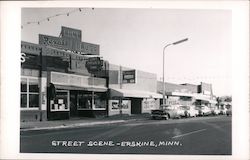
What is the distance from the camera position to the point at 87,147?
7.38 metres

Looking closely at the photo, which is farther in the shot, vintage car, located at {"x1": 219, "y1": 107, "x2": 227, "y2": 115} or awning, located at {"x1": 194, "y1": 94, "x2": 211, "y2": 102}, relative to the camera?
awning, located at {"x1": 194, "y1": 94, "x2": 211, "y2": 102}

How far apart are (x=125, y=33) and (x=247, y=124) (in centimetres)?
245

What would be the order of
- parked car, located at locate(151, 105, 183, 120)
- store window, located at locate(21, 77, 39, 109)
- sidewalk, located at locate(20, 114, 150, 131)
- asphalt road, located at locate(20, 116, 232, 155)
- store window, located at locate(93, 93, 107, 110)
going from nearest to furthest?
1. asphalt road, located at locate(20, 116, 232, 155)
2. store window, located at locate(21, 77, 39, 109)
3. sidewalk, located at locate(20, 114, 150, 131)
4. parked car, located at locate(151, 105, 183, 120)
5. store window, located at locate(93, 93, 107, 110)

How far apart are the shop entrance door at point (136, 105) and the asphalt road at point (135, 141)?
1.14m

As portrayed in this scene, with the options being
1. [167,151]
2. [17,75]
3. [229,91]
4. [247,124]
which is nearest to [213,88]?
[229,91]

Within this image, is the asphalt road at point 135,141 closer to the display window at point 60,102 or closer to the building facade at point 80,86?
the building facade at point 80,86

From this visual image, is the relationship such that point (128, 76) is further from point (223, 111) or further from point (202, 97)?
point (223, 111)

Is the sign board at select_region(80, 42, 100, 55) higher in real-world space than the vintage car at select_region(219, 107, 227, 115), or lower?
higher

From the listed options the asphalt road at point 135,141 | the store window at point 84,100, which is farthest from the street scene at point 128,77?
the store window at point 84,100

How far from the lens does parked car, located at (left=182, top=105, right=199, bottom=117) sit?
28.1ft

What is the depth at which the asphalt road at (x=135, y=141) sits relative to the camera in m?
7.36

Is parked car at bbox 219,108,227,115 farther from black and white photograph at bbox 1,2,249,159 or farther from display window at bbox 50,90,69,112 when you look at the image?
display window at bbox 50,90,69,112

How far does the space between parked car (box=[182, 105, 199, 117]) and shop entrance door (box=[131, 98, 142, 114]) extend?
35.3 inches

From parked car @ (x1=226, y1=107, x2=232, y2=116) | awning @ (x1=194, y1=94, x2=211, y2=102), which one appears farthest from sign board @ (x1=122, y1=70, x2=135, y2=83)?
parked car @ (x1=226, y1=107, x2=232, y2=116)
